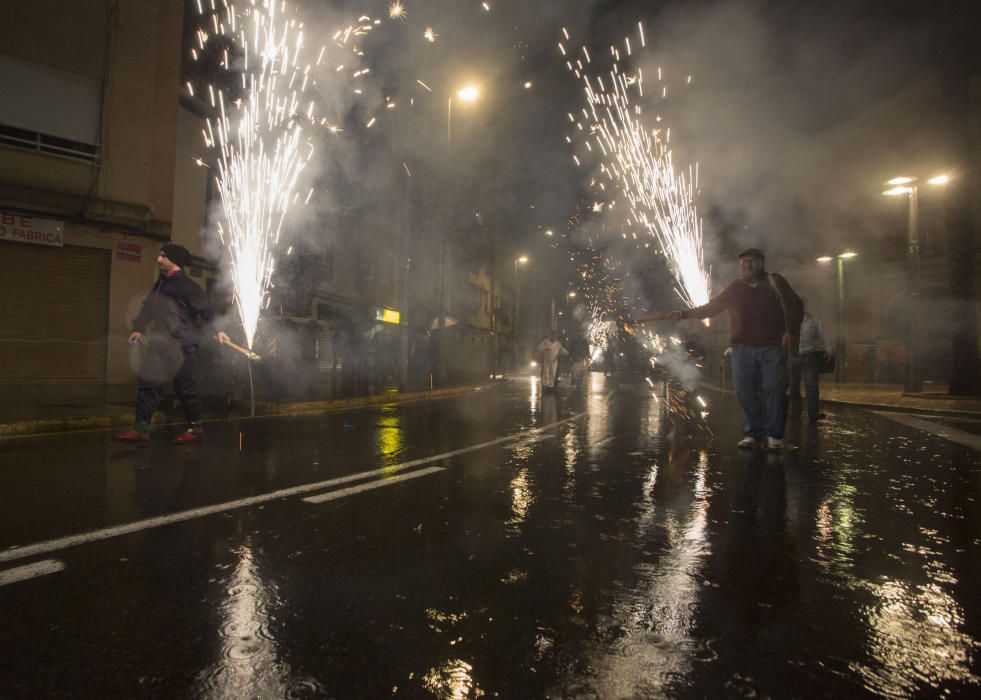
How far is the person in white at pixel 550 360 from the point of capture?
1599cm

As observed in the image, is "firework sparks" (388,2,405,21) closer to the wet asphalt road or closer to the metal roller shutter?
the metal roller shutter

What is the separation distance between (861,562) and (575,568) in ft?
4.37

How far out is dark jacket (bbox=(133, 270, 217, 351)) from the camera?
595 centimetres

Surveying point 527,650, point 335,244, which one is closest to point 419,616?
point 527,650

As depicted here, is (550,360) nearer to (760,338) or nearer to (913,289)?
(913,289)

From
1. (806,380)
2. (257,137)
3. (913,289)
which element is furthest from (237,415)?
(913,289)

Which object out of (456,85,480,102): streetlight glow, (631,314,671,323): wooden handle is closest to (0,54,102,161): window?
(456,85,480,102): streetlight glow

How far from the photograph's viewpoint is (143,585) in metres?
2.32

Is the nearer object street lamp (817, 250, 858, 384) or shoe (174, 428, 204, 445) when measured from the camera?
shoe (174, 428, 204, 445)

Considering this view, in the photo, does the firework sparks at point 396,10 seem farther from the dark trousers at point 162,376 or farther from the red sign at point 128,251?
the dark trousers at point 162,376

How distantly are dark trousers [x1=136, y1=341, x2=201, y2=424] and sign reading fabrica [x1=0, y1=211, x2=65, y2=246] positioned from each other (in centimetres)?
913

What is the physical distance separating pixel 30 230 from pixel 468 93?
35.6 ft

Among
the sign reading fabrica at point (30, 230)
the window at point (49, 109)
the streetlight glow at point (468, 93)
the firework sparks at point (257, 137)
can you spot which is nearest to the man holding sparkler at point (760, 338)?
the firework sparks at point (257, 137)

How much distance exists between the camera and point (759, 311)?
5.81m
